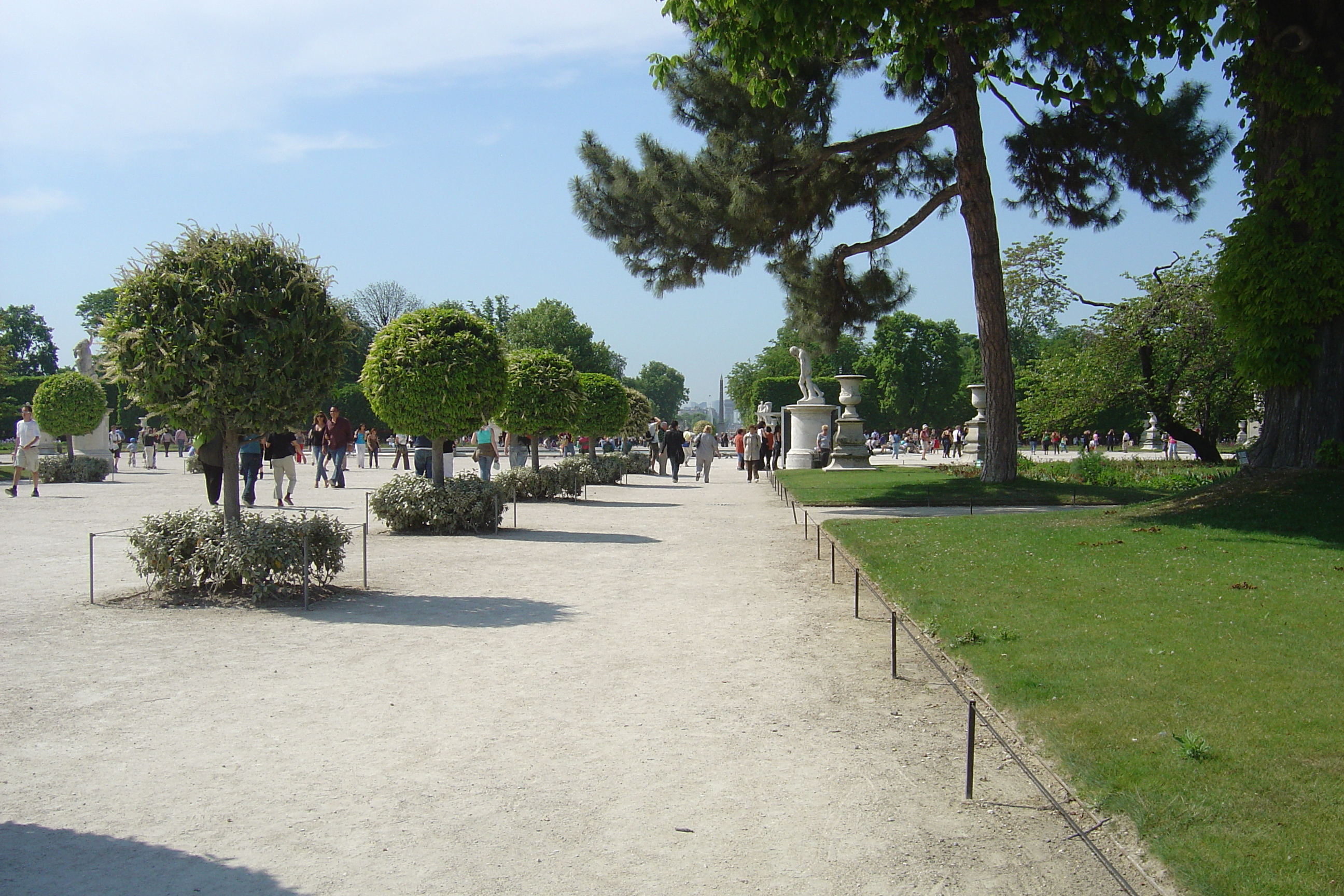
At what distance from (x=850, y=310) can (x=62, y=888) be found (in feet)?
69.3

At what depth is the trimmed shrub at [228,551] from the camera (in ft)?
28.6

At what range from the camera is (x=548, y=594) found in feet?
30.7

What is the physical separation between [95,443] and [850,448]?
891 inches

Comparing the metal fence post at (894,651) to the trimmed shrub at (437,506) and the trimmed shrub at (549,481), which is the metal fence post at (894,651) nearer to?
the trimmed shrub at (437,506)

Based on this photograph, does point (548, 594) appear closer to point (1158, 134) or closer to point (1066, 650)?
point (1066, 650)

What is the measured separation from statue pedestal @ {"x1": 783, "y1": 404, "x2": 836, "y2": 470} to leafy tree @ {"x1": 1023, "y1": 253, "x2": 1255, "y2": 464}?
26.4ft

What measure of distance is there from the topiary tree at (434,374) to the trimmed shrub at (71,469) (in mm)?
15170

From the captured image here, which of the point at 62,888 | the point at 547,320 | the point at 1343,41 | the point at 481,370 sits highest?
the point at 547,320

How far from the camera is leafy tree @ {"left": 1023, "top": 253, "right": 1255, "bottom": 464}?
81.7 ft

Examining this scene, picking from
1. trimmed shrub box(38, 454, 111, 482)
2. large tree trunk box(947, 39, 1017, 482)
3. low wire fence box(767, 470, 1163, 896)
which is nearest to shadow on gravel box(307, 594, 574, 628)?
low wire fence box(767, 470, 1163, 896)

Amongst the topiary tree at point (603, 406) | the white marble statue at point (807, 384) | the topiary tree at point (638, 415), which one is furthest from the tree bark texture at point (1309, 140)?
the white marble statue at point (807, 384)

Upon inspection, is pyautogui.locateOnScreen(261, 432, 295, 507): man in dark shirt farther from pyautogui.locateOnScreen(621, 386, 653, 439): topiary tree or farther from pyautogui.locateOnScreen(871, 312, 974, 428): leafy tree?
pyautogui.locateOnScreen(871, 312, 974, 428): leafy tree

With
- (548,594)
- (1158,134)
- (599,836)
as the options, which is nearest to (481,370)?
(548,594)

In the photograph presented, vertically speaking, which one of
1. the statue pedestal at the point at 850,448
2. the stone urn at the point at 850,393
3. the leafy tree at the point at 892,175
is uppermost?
the leafy tree at the point at 892,175
